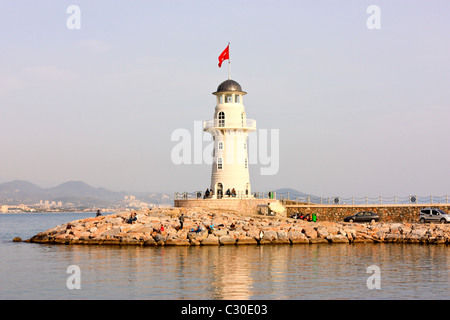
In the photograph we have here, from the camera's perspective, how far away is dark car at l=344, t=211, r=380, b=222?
5078 cm

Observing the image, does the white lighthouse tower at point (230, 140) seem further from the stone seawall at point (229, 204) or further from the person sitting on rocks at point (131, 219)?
the person sitting on rocks at point (131, 219)

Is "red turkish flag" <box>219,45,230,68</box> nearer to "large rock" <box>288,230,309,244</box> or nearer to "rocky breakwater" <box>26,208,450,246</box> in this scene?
"rocky breakwater" <box>26,208,450,246</box>

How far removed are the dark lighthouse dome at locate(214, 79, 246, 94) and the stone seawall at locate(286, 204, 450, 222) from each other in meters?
12.0

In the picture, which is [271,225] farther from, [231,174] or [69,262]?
[69,262]

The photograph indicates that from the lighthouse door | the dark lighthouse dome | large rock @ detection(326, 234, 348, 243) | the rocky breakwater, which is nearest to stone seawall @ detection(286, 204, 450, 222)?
the rocky breakwater

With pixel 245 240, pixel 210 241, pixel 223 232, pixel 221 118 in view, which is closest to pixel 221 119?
pixel 221 118

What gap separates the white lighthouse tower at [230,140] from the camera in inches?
2111

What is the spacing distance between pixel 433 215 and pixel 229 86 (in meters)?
21.3

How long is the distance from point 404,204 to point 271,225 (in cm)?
1475

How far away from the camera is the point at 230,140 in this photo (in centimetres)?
5409

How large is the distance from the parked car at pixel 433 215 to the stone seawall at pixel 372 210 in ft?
5.05

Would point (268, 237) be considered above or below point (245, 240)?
above

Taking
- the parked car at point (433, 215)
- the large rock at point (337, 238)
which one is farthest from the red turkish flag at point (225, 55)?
the parked car at point (433, 215)

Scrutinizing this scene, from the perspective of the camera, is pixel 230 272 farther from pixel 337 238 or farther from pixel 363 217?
pixel 363 217
